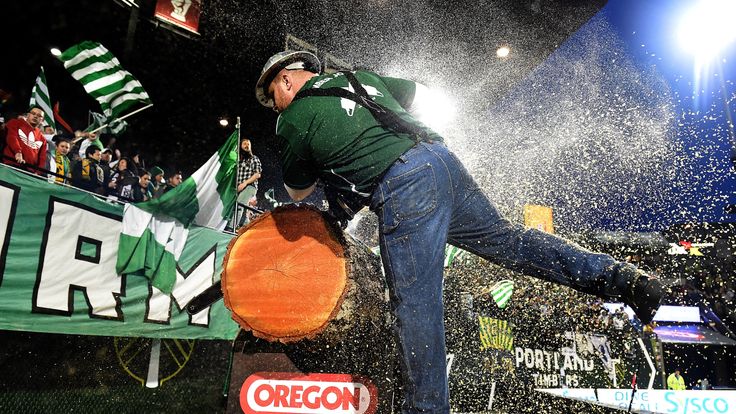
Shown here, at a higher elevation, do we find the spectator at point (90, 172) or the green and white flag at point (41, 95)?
the green and white flag at point (41, 95)

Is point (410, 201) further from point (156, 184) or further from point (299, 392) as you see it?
point (156, 184)

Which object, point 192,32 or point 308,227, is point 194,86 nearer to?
point 192,32

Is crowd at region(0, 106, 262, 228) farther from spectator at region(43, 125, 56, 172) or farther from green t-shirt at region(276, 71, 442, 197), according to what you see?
green t-shirt at region(276, 71, 442, 197)

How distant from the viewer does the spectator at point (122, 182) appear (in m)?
8.01

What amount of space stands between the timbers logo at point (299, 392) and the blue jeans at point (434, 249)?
47 cm

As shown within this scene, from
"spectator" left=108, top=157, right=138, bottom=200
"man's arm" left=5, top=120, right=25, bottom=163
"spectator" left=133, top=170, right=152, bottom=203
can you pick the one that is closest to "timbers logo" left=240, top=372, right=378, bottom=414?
"man's arm" left=5, top=120, right=25, bottom=163

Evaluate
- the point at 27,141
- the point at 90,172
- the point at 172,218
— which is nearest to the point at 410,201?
the point at 172,218

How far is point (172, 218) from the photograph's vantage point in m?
5.27

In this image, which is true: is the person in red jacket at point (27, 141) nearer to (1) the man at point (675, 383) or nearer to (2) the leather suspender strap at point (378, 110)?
(2) the leather suspender strap at point (378, 110)

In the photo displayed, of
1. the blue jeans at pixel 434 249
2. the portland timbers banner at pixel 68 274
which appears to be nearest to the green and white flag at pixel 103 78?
the portland timbers banner at pixel 68 274

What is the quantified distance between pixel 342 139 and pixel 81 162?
7.76m

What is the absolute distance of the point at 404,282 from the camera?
1.57 metres

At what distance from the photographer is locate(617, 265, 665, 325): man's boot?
1671 millimetres

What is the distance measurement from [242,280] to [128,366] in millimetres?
4512
